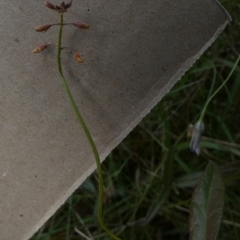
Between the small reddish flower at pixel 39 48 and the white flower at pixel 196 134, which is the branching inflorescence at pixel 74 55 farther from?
the white flower at pixel 196 134

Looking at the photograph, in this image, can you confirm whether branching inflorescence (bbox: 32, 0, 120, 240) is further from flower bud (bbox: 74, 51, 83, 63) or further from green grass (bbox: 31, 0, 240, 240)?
green grass (bbox: 31, 0, 240, 240)

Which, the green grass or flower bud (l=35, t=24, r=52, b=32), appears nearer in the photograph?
flower bud (l=35, t=24, r=52, b=32)

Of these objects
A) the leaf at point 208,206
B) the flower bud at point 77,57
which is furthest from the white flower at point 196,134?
the flower bud at point 77,57

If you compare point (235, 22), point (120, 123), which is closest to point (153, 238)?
point (120, 123)

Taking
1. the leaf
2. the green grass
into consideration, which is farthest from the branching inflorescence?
the green grass

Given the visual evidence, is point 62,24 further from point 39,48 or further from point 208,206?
point 208,206
